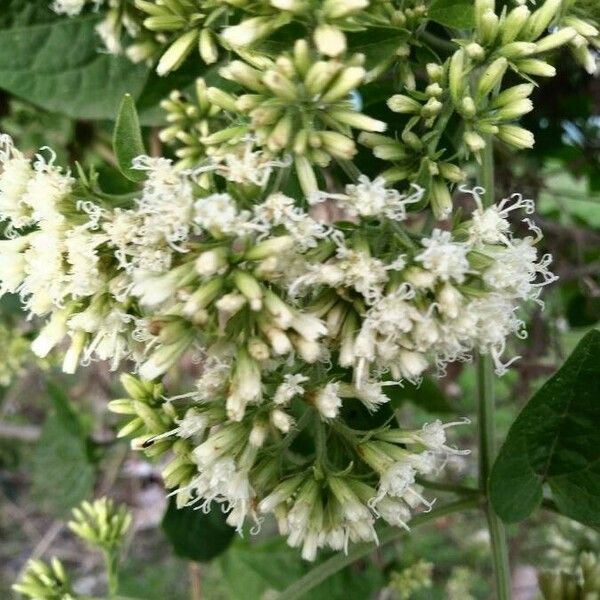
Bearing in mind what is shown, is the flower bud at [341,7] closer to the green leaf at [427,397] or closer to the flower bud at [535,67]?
the flower bud at [535,67]

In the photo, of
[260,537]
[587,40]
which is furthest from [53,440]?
[587,40]

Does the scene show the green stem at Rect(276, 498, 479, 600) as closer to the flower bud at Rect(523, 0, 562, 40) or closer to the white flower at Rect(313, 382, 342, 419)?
the white flower at Rect(313, 382, 342, 419)

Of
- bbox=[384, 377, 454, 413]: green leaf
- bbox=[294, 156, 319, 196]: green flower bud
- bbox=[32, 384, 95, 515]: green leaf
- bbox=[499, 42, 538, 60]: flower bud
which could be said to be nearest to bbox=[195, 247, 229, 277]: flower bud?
bbox=[294, 156, 319, 196]: green flower bud

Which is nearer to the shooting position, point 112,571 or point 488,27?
point 488,27

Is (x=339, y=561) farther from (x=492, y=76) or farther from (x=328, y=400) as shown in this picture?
(x=492, y=76)

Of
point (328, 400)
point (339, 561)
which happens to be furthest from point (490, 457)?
point (328, 400)

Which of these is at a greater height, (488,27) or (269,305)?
(488,27)

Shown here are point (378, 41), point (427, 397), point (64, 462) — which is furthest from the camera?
point (64, 462)

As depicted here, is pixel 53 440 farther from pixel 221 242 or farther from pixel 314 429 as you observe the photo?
pixel 221 242
